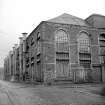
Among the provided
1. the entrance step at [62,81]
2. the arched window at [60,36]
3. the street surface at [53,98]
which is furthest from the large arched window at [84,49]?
the street surface at [53,98]

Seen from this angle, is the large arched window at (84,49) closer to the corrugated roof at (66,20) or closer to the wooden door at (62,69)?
the corrugated roof at (66,20)

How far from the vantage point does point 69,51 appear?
26672 millimetres

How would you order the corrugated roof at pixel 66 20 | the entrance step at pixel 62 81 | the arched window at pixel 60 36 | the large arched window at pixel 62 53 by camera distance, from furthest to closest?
the corrugated roof at pixel 66 20, the arched window at pixel 60 36, the large arched window at pixel 62 53, the entrance step at pixel 62 81

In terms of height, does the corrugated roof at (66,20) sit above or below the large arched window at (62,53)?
above

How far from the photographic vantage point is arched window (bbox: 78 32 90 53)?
2767 centimetres

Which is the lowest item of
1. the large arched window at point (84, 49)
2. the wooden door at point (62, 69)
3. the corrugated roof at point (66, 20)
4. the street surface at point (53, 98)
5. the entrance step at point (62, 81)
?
the entrance step at point (62, 81)

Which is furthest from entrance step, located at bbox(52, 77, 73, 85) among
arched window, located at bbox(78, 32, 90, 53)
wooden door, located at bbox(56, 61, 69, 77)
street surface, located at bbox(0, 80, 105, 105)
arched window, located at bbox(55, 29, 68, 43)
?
street surface, located at bbox(0, 80, 105, 105)

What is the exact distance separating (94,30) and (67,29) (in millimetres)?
5142

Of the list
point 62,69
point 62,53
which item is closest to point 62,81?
point 62,69

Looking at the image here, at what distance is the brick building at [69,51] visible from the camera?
83.4 feet

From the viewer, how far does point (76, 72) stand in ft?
86.0

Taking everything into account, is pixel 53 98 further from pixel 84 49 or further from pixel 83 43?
pixel 83 43

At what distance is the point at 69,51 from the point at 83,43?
310 centimetres

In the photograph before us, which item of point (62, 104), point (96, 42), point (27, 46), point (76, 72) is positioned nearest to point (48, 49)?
point (76, 72)
